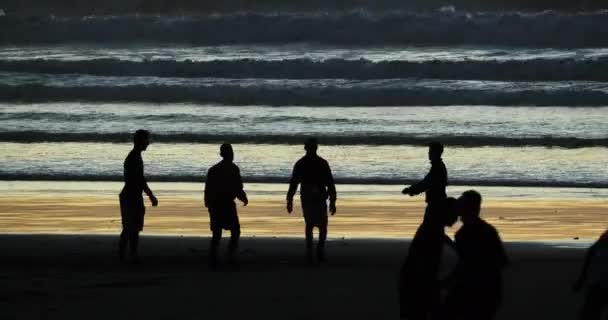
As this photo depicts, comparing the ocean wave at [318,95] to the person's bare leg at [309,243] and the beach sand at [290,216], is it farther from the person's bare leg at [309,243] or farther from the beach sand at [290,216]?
the person's bare leg at [309,243]

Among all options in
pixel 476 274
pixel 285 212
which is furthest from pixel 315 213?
pixel 476 274

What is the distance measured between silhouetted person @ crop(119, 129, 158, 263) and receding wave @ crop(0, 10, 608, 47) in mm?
34818

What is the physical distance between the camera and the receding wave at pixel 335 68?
42.8 m

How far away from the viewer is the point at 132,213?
1506 centimetres

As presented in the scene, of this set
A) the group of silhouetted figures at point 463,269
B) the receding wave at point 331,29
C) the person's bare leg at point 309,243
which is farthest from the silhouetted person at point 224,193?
the receding wave at point 331,29

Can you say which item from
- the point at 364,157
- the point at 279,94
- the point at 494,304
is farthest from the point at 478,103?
the point at 494,304

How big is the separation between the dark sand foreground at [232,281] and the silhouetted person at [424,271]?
4.95 ft

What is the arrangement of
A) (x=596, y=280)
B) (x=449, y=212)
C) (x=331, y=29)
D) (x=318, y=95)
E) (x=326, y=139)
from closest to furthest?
(x=596, y=280), (x=449, y=212), (x=326, y=139), (x=318, y=95), (x=331, y=29)

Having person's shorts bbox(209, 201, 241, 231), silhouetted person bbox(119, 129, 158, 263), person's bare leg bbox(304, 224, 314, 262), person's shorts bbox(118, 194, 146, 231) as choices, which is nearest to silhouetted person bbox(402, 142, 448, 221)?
person's bare leg bbox(304, 224, 314, 262)

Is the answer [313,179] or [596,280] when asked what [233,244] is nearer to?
[313,179]

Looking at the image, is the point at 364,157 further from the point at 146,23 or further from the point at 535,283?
the point at 146,23

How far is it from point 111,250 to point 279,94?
24534 millimetres

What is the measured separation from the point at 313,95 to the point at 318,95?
0.14m

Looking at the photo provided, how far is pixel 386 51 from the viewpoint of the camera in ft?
165
